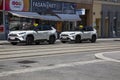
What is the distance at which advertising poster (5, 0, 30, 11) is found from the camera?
40.6m

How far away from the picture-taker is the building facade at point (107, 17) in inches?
2140

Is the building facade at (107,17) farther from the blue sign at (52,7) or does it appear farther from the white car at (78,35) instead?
the white car at (78,35)

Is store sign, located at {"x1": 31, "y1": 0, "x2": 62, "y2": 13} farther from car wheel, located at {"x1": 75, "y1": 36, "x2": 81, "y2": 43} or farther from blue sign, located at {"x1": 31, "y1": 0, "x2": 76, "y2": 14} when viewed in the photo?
car wheel, located at {"x1": 75, "y1": 36, "x2": 81, "y2": 43}

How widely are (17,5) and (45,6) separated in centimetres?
484

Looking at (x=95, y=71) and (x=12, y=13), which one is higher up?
(x=12, y=13)

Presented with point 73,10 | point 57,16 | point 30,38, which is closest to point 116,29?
point 73,10

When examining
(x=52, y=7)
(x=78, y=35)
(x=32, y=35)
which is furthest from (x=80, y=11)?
(x=32, y=35)

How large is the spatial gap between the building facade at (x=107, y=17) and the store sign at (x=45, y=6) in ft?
25.0

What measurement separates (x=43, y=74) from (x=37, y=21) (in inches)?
1247

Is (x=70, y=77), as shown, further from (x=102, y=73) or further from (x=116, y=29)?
(x=116, y=29)

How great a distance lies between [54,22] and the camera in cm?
4666

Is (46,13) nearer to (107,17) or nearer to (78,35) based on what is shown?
(78,35)

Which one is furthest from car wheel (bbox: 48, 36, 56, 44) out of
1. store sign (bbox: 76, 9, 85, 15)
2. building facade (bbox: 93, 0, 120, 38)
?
building facade (bbox: 93, 0, 120, 38)

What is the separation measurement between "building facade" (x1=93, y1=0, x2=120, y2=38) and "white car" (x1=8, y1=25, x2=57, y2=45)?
20025 mm
